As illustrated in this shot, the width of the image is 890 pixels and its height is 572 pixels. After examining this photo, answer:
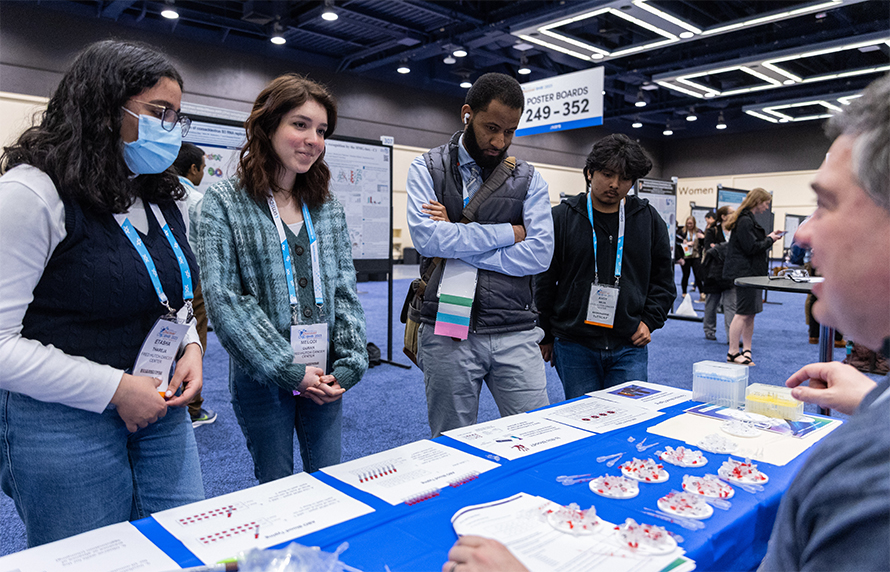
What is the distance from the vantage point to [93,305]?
112 cm

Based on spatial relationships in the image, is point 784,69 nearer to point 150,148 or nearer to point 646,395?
point 646,395

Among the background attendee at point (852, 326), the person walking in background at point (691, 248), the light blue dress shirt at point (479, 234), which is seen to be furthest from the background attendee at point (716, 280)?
the background attendee at point (852, 326)

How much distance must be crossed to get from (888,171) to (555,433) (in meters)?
1.02

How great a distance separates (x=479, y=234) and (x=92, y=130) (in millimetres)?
1051

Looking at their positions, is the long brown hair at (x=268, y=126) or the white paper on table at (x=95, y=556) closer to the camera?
the white paper on table at (x=95, y=556)

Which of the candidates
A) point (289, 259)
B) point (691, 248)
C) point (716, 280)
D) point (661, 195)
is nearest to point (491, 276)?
point (289, 259)

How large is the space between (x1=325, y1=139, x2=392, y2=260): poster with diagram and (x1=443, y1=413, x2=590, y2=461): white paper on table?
318cm

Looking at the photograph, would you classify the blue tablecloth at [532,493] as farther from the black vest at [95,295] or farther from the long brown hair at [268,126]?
the long brown hair at [268,126]

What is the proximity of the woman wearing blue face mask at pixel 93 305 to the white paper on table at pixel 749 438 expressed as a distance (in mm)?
1164

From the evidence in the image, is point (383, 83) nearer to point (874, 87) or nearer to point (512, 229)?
point (512, 229)

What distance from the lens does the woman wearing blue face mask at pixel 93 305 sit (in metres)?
1.05

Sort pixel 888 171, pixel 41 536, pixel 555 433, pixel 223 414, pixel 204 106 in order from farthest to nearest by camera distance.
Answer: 1. pixel 204 106
2. pixel 223 414
3. pixel 555 433
4. pixel 41 536
5. pixel 888 171

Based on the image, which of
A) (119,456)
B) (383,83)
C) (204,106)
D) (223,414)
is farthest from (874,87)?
(383,83)

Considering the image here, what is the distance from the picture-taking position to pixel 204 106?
10070 mm
